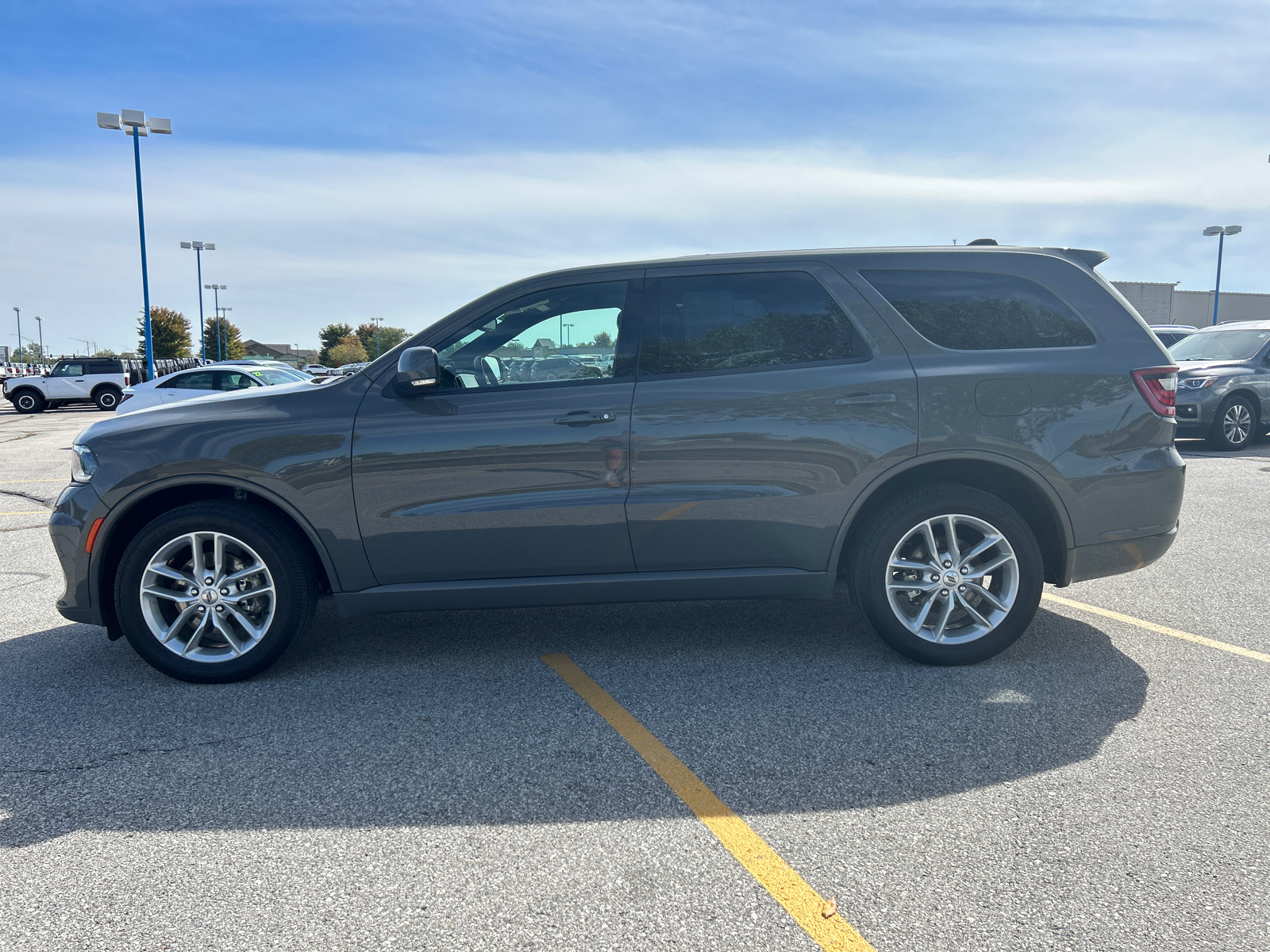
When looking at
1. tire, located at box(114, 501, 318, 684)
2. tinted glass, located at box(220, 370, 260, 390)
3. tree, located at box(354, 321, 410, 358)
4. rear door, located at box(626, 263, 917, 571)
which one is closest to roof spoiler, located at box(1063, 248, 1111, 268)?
rear door, located at box(626, 263, 917, 571)

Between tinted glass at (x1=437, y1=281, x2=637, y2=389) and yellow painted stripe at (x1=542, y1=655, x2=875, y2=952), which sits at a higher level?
tinted glass at (x1=437, y1=281, x2=637, y2=389)

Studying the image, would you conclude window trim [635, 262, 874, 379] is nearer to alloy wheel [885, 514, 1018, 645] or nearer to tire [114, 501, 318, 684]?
alloy wheel [885, 514, 1018, 645]

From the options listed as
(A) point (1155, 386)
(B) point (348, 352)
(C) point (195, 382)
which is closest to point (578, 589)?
(A) point (1155, 386)

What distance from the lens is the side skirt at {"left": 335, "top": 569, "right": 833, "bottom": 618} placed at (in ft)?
13.3

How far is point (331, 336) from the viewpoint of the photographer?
140250mm

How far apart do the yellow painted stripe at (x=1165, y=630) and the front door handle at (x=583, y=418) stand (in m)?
3.00

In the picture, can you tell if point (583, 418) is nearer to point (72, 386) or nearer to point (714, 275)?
point (714, 275)

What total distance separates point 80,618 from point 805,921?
11.4ft

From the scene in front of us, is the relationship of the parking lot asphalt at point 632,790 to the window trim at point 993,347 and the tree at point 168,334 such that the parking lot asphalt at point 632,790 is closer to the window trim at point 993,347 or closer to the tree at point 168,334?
the window trim at point 993,347

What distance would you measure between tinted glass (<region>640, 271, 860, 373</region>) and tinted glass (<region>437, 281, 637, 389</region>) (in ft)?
0.58

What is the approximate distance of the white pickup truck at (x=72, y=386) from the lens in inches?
1211

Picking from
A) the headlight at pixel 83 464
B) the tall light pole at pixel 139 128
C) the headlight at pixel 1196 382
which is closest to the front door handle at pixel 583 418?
the headlight at pixel 83 464

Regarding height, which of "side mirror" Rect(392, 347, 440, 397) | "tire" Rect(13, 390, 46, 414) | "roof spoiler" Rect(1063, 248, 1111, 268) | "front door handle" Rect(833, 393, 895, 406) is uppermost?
"roof spoiler" Rect(1063, 248, 1111, 268)

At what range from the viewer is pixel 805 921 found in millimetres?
2336
